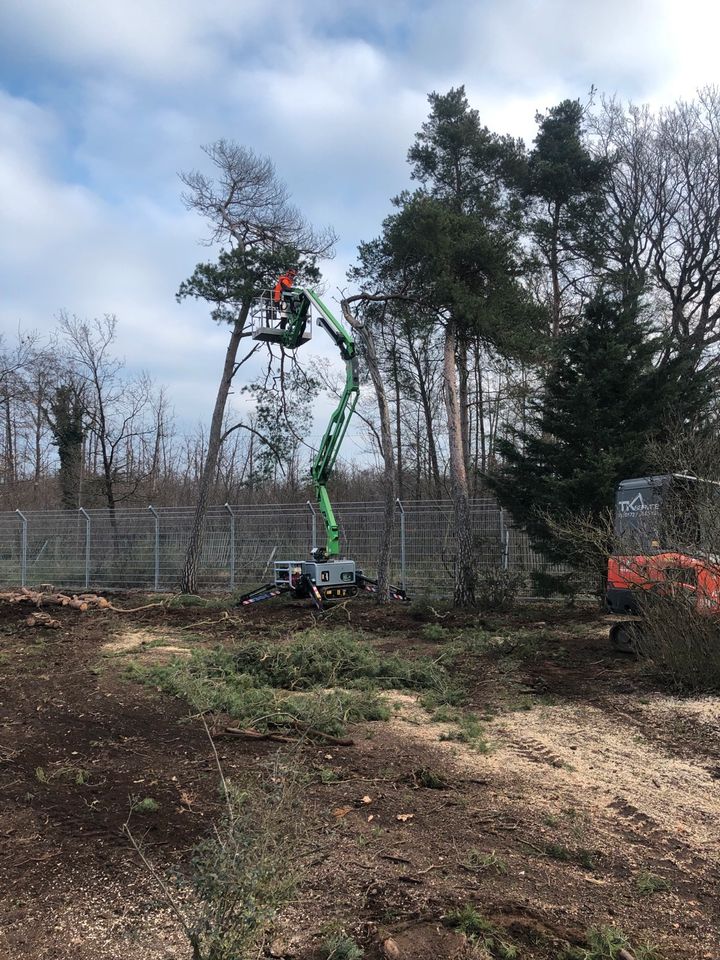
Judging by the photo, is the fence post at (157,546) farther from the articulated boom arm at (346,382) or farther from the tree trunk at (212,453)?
the articulated boom arm at (346,382)

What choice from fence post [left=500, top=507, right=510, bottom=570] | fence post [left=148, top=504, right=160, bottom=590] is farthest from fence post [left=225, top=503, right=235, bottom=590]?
fence post [left=500, top=507, right=510, bottom=570]

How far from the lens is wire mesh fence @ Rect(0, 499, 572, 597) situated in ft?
51.5

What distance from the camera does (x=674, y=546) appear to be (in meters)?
7.04

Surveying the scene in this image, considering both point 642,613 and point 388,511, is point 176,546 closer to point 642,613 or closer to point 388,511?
point 388,511

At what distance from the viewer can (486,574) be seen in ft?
46.7

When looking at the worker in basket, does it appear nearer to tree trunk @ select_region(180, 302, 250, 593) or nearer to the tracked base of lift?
tree trunk @ select_region(180, 302, 250, 593)

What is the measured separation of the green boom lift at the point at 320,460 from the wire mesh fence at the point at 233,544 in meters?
1.98

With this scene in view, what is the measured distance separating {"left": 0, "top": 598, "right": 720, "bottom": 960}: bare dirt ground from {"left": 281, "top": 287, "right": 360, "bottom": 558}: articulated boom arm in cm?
671

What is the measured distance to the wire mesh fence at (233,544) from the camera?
1570 centimetres

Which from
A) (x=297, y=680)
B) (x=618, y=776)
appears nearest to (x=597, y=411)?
(x=297, y=680)

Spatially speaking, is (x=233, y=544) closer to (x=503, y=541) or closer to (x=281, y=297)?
(x=281, y=297)

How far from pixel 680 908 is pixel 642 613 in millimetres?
4318

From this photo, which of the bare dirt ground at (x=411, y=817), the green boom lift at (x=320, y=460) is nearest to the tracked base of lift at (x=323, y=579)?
the green boom lift at (x=320, y=460)

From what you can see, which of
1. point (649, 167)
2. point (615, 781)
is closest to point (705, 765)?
point (615, 781)
